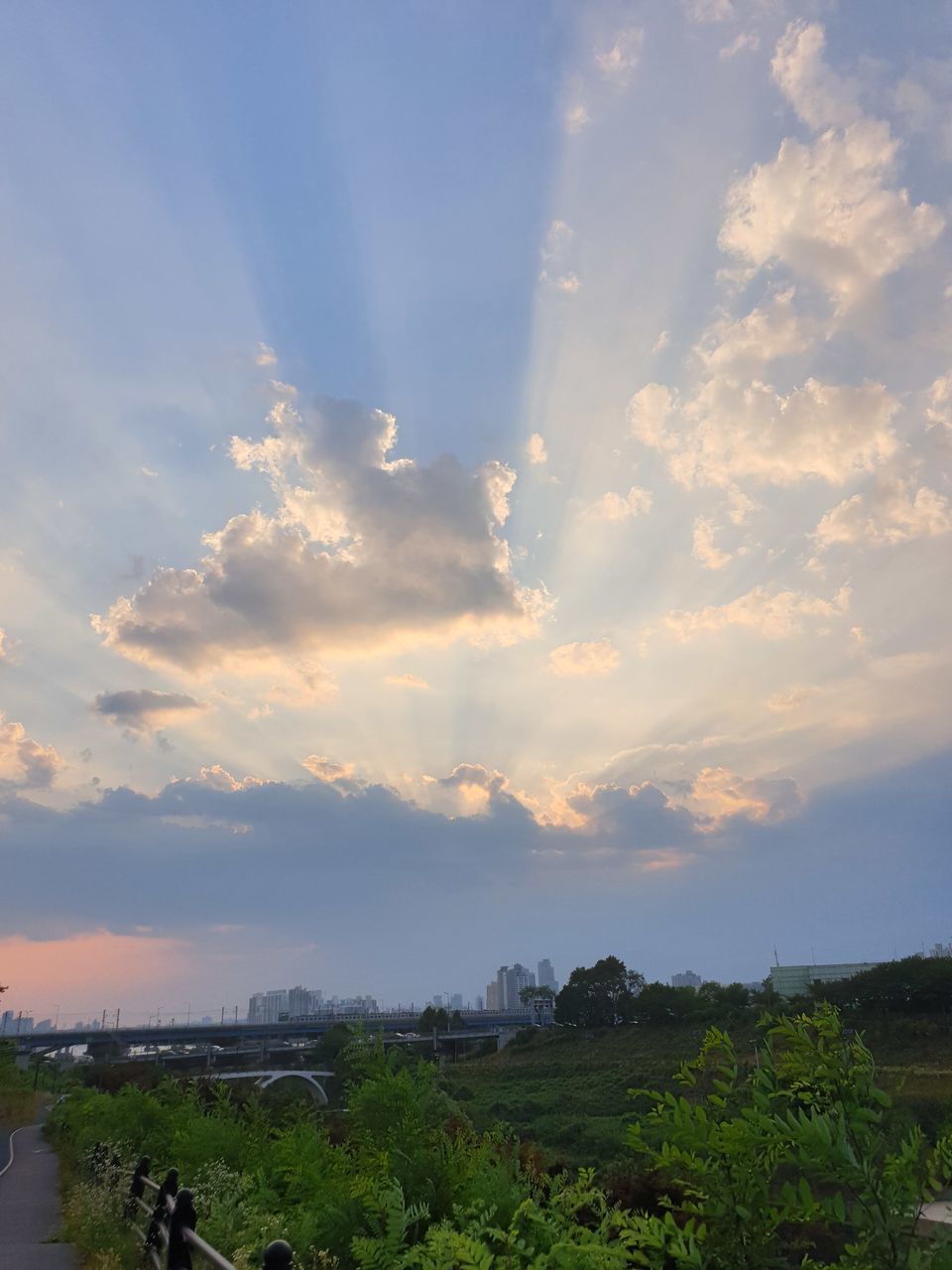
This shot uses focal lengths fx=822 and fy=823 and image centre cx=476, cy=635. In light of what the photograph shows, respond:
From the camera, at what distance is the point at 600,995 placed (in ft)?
299

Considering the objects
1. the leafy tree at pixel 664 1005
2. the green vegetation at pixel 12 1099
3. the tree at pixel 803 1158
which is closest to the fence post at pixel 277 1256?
the tree at pixel 803 1158

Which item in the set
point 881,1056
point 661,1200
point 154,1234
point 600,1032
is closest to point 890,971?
point 881,1056

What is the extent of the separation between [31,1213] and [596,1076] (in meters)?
59.2

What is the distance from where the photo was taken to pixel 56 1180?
59.7ft

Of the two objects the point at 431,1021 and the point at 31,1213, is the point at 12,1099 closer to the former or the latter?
the point at 31,1213

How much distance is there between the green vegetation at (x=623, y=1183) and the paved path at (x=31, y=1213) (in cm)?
44

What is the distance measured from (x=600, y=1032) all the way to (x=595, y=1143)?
49882 millimetres

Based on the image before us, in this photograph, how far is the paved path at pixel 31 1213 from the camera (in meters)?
11.1

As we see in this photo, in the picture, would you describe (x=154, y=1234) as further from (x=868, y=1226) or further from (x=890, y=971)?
(x=890, y=971)

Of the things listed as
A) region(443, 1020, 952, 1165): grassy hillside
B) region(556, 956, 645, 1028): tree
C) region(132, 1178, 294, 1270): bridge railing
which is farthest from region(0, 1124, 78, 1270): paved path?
region(556, 956, 645, 1028): tree

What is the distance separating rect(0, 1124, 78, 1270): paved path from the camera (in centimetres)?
1109

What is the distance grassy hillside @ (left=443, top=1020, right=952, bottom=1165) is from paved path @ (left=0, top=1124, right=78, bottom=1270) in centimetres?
1362

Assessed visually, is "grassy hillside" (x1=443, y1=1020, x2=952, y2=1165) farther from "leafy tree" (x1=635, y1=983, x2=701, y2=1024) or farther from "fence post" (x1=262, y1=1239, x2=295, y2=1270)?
"fence post" (x1=262, y1=1239, x2=295, y2=1270)

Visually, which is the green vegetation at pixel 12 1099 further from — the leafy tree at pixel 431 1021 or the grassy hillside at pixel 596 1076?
the leafy tree at pixel 431 1021
